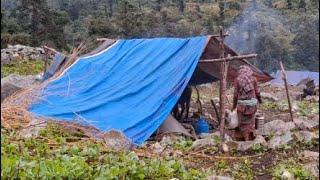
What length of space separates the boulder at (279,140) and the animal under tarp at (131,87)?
138 cm

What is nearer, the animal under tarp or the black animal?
the animal under tarp

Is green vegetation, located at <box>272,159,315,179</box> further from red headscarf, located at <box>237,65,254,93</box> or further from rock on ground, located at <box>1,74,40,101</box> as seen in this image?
rock on ground, located at <box>1,74,40,101</box>

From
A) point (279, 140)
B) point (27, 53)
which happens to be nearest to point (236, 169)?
point (279, 140)

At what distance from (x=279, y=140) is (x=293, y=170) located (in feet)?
4.65

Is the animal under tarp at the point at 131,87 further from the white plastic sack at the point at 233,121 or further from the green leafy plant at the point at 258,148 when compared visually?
the green leafy plant at the point at 258,148

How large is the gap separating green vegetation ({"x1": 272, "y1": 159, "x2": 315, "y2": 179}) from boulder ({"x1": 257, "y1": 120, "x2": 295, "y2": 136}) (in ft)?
5.88

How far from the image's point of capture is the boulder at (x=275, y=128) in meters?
7.36

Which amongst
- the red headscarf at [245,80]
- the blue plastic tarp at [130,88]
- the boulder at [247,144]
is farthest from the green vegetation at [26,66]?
the boulder at [247,144]

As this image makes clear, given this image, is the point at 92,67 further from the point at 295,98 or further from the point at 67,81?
the point at 295,98

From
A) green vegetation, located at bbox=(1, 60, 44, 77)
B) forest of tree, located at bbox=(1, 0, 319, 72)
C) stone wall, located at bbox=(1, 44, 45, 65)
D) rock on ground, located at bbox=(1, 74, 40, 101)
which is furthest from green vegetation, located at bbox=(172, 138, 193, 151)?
stone wall, located at bbox=(1, 44, 45, 65)

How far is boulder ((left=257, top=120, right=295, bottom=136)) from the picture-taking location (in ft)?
24.1

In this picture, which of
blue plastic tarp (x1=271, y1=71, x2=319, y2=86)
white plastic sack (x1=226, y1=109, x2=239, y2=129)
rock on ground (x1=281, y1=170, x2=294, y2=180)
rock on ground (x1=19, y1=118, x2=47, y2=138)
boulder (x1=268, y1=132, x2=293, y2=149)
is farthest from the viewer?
blue plastic tarp (x1=271, y1=71, x2=319, y2=86)

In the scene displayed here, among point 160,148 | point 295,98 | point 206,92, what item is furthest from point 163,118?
point 295,98

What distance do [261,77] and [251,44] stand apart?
1036cm
